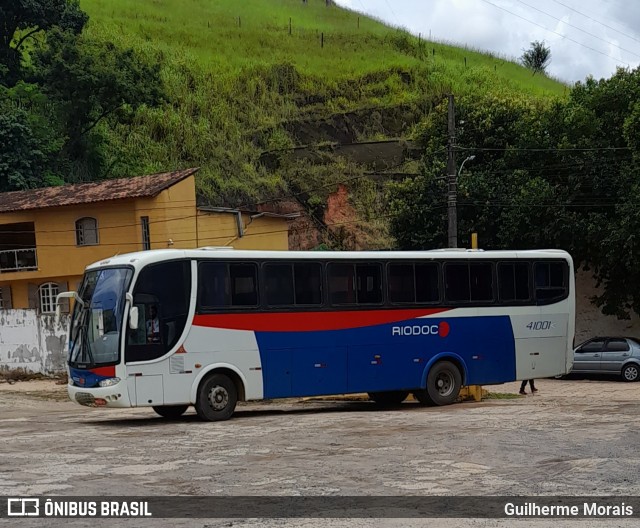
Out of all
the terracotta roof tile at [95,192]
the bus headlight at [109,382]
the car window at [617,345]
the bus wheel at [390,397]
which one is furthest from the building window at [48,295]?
the bus headlight at [109,382]

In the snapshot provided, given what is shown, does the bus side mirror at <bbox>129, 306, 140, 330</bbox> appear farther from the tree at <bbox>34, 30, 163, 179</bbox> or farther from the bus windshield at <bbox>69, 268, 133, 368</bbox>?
the tree at <bbox>34, 30, 163, 179</bbox>

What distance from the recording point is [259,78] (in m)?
80.6

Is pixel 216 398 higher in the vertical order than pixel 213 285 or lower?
lower

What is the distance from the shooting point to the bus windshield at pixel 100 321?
17.7 metres

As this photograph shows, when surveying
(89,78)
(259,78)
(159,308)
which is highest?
(259,78)

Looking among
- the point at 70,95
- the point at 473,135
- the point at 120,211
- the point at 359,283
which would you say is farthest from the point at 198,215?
the point at 359,283

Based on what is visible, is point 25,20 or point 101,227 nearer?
point 101,227

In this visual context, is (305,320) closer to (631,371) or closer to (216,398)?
(216,398)

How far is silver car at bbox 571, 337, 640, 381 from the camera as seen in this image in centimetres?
3191

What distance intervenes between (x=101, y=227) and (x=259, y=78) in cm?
3923

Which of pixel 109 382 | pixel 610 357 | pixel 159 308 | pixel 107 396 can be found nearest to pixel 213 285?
pixel 159 308

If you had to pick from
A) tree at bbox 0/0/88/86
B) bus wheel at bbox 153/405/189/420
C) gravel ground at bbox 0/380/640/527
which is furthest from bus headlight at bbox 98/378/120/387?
tree at bbox 0/0/88/86

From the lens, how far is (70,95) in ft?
185

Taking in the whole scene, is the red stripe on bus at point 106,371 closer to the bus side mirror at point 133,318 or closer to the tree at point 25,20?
the bus side mirror at point 133,318
